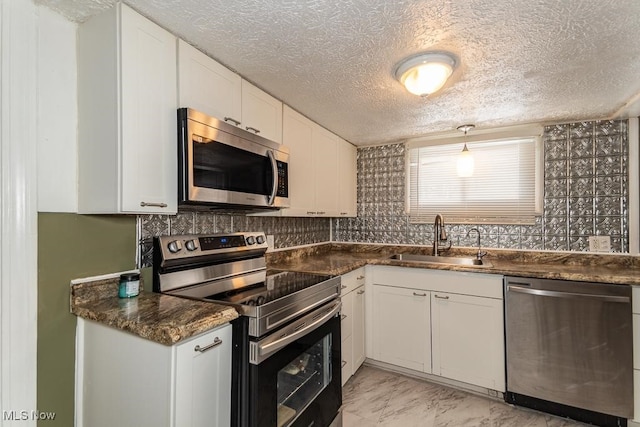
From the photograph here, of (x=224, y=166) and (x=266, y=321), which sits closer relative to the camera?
(x=266, y=321)

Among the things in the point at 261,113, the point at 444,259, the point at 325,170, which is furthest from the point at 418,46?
the point at 444,259

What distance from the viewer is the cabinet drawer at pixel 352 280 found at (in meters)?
2.19

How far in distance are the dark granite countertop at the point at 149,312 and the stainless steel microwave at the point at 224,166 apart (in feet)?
1.49

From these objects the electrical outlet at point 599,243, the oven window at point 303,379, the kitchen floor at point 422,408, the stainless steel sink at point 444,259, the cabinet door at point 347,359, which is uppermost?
the electrical outlet at point 599,243

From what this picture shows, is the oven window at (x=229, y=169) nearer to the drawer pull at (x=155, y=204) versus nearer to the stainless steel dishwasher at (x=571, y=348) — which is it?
the drawer pull at (x=155, y=204)

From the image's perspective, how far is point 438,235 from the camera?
2.83 m

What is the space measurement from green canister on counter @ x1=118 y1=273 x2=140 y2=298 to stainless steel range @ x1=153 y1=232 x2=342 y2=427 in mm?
89

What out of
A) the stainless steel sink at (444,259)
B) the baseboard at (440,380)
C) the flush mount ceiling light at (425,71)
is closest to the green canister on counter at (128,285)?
the flush mount ceiling light at (425,71)

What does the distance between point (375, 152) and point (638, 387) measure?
101 inches

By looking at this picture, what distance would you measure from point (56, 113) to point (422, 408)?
261 cm

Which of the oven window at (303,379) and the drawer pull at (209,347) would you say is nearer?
the drawer pull at (209,347)

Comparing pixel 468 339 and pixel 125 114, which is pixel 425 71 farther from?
pixel 468 339

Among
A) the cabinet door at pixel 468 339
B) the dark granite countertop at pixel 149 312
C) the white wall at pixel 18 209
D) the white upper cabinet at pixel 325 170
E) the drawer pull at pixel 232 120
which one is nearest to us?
the dark granite countertop at pixel 149 312

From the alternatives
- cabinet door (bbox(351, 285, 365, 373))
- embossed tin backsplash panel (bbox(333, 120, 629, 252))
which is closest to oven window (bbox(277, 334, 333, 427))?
cabinet door (bbox(351, 285, 365, 373))
